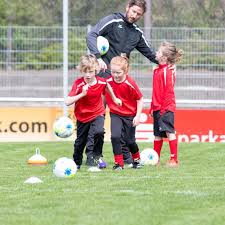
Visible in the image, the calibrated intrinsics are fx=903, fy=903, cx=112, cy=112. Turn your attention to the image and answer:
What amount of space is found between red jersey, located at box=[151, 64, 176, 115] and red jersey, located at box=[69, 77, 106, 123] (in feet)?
2.87

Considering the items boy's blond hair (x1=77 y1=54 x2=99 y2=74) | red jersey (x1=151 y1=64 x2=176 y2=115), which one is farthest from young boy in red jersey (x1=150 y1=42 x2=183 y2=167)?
boy's blond hair (x1=77 y1=54 x2=99 y2=74)

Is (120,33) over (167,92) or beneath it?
over

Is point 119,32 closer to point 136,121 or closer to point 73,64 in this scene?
point 136,121

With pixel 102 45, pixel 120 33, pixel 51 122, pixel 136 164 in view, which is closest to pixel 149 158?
pixel 136 164

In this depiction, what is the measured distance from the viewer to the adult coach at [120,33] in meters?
12.4

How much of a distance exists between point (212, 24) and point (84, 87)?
907 cm

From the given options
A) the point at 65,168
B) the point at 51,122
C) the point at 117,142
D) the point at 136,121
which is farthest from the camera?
the point at 51,122

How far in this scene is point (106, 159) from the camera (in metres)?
13.9

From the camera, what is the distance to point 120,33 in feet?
41.7

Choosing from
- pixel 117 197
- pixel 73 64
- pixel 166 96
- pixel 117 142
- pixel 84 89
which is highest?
pixel 73 64

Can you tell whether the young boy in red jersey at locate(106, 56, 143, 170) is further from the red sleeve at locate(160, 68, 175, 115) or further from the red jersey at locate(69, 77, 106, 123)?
the red sleeve at locate(160, 68, 175, 115)

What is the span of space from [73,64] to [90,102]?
27.2ft

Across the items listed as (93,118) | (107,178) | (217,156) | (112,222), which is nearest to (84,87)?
(93,118)

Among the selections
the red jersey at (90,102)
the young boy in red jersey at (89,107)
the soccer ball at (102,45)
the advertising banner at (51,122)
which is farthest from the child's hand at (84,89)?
the advertising banner at (51,122)
